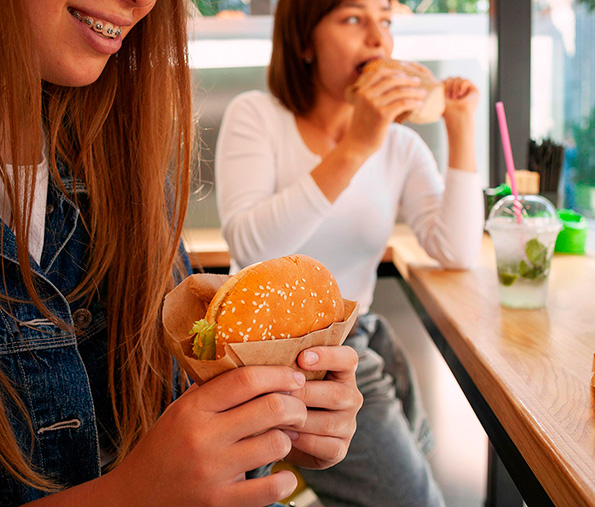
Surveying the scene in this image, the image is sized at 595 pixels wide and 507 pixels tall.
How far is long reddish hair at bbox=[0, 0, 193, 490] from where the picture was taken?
0.95 metres

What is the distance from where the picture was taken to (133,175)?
0.99m

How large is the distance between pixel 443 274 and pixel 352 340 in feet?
1.05

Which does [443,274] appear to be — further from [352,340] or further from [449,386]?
[449,386]

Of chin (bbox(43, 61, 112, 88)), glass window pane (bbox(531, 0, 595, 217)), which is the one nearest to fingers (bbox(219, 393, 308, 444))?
chin (bbox(43, 61, 112, 88))

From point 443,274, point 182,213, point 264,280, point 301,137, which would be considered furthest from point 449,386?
point 264,280

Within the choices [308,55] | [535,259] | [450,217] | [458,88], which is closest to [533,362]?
[535,259]

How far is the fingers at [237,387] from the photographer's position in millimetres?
611

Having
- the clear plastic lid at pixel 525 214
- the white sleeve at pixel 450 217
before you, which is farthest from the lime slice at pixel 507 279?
the white sleeve at pixel 450 217

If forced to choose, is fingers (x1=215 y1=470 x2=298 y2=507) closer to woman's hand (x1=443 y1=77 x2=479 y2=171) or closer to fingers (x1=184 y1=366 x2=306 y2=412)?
fingers (x1=184 y1=366 x2=306 y2=412)

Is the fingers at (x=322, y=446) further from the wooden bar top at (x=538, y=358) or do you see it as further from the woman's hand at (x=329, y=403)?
the wooden bar top at (x=538, y=358)

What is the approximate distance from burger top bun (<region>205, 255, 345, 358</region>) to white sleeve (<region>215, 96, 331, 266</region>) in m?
0.85

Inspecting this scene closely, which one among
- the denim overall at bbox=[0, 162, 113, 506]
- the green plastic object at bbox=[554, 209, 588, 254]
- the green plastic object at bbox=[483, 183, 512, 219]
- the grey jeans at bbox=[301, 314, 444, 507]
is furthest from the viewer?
the green plastic object at bbox=[483, 183, 512, 219]

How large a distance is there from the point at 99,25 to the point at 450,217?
1.15 m

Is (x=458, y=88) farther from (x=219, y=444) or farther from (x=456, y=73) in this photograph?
(x=219, y=444)
